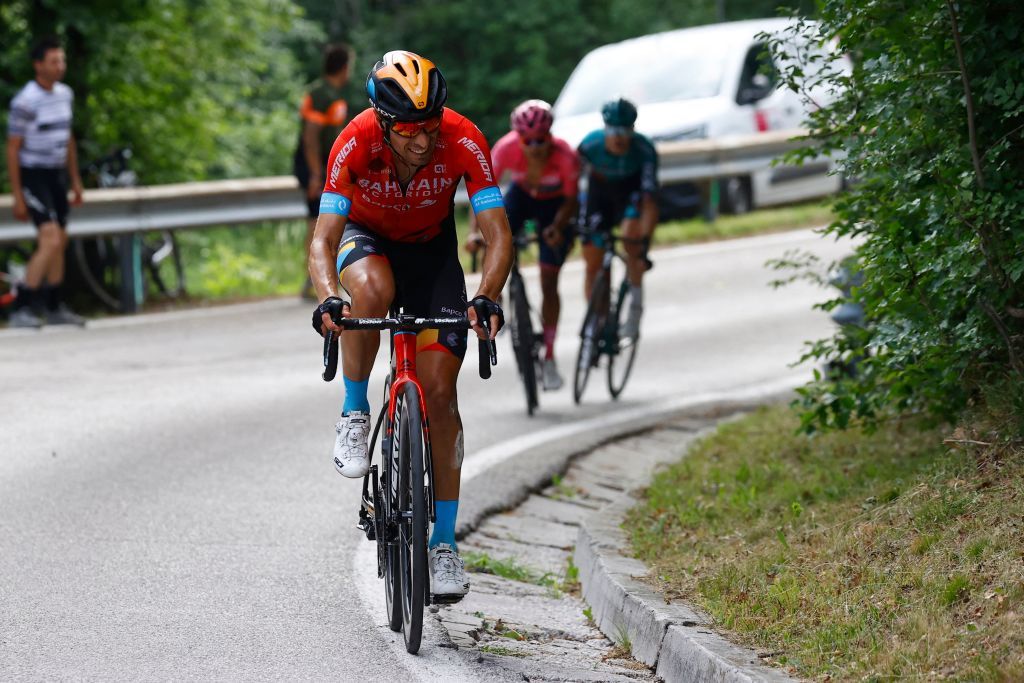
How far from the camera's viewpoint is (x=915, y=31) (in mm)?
6312

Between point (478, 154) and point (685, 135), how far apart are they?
46.0 feet

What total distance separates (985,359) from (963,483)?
860mm

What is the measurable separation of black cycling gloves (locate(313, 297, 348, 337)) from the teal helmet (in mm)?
5360

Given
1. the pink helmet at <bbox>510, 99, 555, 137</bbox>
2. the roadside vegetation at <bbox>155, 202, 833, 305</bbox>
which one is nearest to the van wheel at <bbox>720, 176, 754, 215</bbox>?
the roadside vegetation at <bbox>155, 202, 833, 305</bbox>

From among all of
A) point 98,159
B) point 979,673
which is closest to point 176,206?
point 98,159

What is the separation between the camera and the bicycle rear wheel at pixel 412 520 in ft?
16.7

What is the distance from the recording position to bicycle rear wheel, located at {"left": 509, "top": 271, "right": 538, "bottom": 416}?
10016 mm

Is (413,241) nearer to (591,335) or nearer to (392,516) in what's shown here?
(392,516)

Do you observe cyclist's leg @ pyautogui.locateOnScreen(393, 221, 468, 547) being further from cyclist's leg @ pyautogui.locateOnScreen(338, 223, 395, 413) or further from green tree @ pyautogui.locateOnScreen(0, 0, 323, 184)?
green tree @ pyautogui.locateOnScreen(0, 0, 323, 184)

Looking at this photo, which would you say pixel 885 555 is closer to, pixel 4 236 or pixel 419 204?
pixel 419 204

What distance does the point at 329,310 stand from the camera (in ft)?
16.4

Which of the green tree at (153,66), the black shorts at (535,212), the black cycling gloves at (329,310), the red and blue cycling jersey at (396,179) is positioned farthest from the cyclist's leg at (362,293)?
the green tree at (153,66)

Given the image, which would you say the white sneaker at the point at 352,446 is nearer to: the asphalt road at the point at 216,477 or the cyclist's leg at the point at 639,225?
the asphalt road at the point at 216,477

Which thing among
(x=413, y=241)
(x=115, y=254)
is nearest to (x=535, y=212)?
(x=413, y=241)
